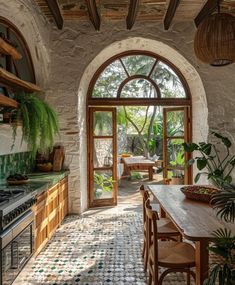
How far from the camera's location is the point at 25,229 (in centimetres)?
246

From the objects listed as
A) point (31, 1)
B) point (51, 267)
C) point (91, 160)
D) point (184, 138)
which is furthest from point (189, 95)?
point (51, 267)

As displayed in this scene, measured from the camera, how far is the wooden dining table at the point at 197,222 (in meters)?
1.82

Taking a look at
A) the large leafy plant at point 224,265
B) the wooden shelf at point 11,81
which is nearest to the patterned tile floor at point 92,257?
the large leafy plant at point 224,265

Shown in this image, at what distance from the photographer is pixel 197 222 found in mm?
2057

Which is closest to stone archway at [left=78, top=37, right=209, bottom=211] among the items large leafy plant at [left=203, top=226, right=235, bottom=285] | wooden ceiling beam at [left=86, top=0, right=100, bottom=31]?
wooden ceiling beam at [left=86, top=0, right=100, bottom=31]

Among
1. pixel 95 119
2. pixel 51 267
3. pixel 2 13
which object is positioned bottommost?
pixel 51 267

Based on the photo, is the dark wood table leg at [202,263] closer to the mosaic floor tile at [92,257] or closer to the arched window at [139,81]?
the mosaic floor tile at [92,257]

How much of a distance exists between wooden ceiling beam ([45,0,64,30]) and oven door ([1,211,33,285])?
2884mm

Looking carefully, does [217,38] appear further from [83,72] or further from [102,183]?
[102,183]

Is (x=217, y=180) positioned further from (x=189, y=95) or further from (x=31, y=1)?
(x=31, y=1)

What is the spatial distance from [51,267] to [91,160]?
2.60 meters

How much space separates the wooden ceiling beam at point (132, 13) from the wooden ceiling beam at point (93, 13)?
492 millimetres

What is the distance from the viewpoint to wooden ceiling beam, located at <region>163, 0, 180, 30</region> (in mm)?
3993

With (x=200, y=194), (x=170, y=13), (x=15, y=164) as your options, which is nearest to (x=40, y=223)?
(x=15, y=164)
